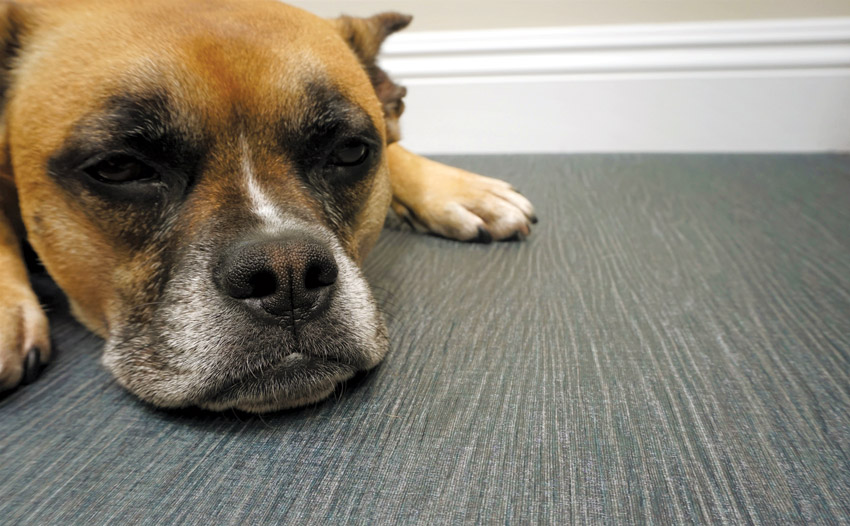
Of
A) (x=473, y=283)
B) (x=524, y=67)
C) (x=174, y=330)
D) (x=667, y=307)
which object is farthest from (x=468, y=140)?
(x=174, y=330)

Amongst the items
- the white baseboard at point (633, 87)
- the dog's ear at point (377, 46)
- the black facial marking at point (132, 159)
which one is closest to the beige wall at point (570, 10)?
the white baseboard at point (633, 87)

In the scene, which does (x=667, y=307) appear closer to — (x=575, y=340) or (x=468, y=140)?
(x=575, y=340)

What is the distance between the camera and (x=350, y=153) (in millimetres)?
999

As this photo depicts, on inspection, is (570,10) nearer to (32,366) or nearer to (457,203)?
(457,203)

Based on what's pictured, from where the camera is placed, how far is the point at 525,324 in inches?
40.4

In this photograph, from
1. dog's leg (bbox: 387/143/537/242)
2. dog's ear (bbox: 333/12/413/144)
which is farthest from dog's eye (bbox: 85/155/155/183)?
dog's leg (bbox: 387/143/537/242)

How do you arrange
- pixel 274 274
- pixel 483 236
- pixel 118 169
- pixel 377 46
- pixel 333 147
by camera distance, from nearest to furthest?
pixel 274 274
pixel 118 169
pixel 333 147
pixel 377 46
pixel 483 236

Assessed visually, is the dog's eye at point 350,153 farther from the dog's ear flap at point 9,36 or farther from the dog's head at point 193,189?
the dog's ear flap at point 9,36

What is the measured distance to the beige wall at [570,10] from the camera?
2.16 meters

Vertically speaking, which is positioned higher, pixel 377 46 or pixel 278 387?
pixel 377 46

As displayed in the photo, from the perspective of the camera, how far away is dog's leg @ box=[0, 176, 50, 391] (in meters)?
0.87

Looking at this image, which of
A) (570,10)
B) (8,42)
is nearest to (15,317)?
(8,42)

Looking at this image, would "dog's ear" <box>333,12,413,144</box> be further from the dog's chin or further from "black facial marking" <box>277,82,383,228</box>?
the dog's chin

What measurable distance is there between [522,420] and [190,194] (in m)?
0.58
